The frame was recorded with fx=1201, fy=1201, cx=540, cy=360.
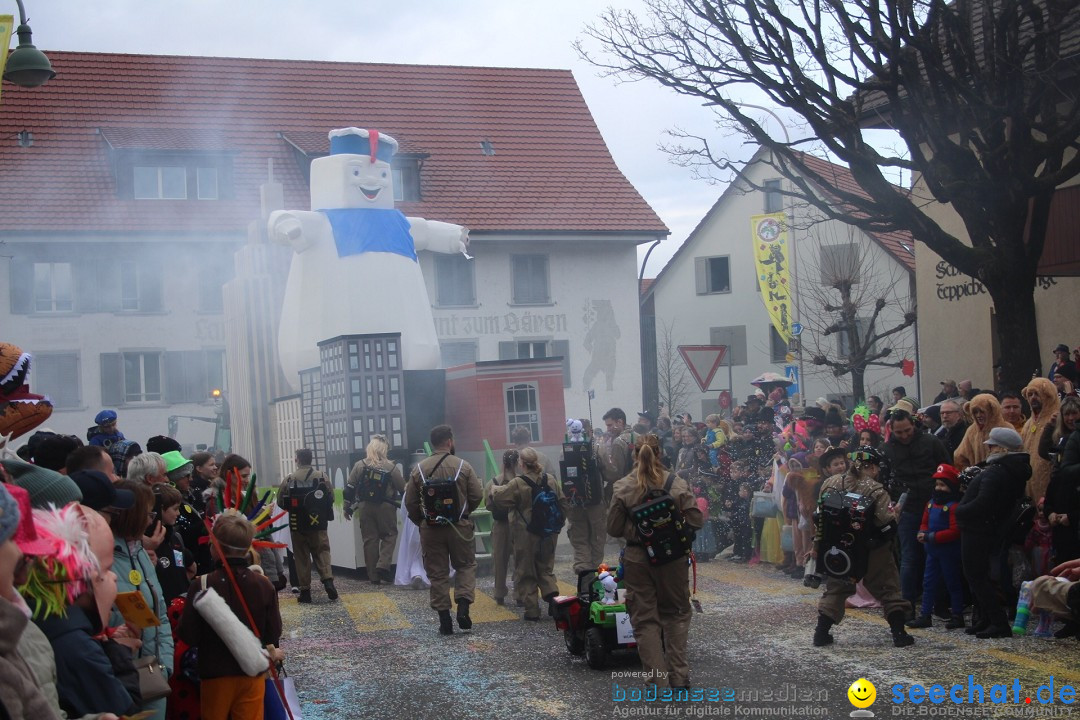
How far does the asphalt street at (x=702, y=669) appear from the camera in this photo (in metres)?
7.25

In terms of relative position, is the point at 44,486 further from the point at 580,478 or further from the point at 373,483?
the point at 373,483

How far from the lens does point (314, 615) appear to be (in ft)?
38.9

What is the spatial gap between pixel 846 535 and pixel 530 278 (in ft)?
77.6

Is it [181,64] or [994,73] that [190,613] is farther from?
[181,64]

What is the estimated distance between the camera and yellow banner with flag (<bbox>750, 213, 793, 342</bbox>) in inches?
1005

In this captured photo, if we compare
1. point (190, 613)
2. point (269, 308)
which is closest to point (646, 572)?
point (190, 613)

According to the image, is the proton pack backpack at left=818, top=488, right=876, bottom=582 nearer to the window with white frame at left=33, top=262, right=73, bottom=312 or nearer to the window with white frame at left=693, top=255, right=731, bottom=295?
the window with white frame at left=33, top=262, right=73, bottom=312

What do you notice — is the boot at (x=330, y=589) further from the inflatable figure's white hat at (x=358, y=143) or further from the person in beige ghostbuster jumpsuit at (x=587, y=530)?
the inflatable figure's white hat at (x=358, y=143)

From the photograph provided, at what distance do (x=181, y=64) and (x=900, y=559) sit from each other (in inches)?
1100

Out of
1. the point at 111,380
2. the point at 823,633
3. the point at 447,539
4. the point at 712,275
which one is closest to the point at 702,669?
the point at 823,633

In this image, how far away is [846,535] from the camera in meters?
8.73

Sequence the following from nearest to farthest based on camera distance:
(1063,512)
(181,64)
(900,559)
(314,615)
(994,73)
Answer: (1063,512) < (900,559) < (314,615) < (994,73) < (181,64)

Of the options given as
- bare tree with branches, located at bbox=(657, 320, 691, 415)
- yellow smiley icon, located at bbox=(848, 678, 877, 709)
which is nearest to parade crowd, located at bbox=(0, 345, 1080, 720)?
yellow smiley icon, located at bbox=(848, 678, 877, 709)

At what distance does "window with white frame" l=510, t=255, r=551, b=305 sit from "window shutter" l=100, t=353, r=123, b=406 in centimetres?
1013
